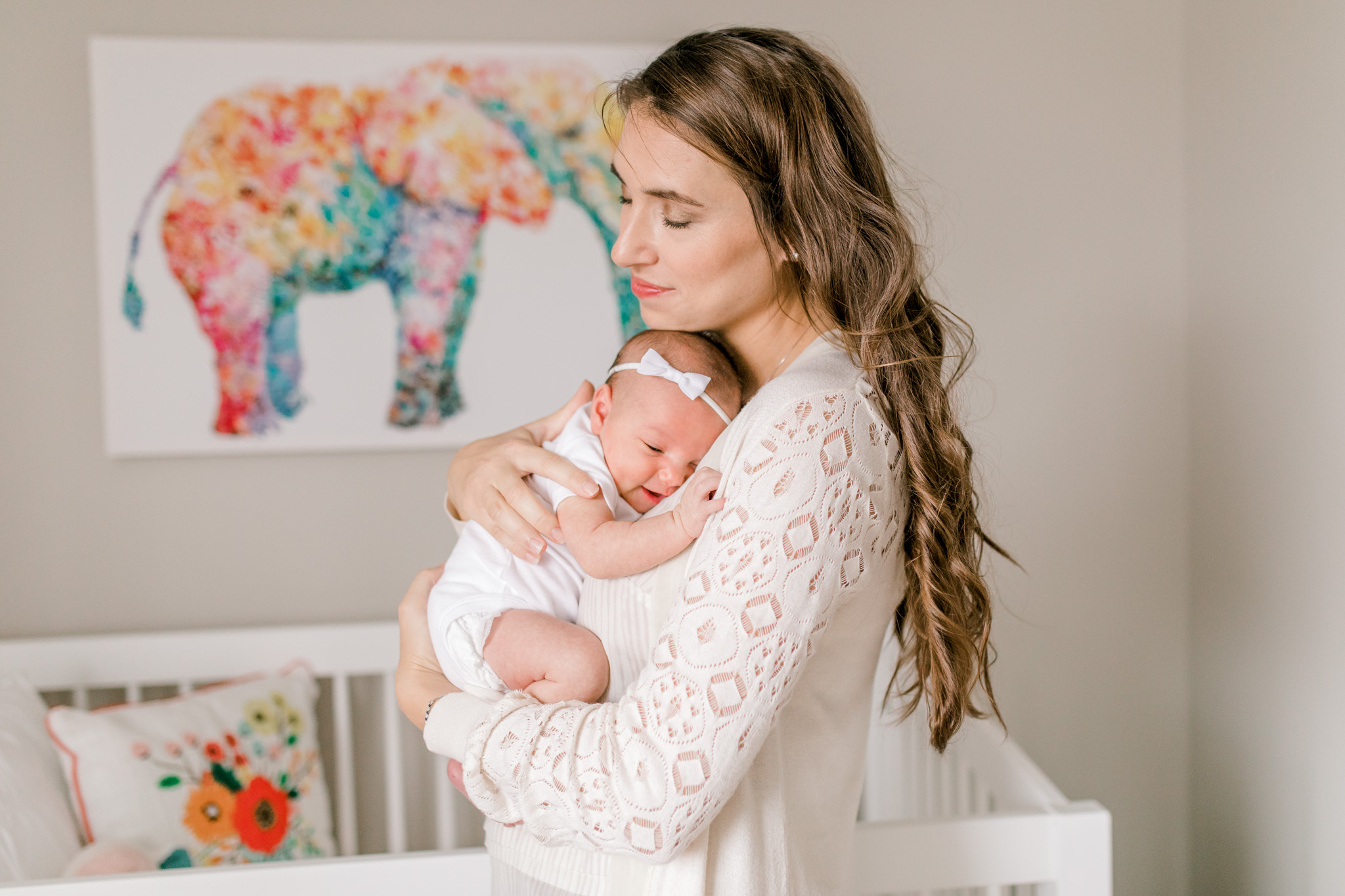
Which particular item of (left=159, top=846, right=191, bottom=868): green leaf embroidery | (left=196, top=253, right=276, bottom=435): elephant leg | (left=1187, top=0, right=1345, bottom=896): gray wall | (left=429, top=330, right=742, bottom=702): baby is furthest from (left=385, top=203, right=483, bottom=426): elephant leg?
(left=1187, top=0, right=1345, bottom=896): gray wall

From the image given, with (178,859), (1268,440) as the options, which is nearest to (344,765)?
(178,859)

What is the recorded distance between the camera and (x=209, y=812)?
1786 millimetres

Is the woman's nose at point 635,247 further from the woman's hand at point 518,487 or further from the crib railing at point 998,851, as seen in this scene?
the crib railing at point 998,851

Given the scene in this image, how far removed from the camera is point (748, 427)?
874mm

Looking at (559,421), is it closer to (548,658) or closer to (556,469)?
(556,469)

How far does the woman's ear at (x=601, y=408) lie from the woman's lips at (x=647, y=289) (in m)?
0.13

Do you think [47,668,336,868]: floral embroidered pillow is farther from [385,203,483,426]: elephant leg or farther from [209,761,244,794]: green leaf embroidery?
[385,203,483,426]: elephant leg

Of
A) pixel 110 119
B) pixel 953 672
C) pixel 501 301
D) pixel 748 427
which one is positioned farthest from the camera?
pixel 501 301

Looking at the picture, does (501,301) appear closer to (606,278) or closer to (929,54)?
(606,278)

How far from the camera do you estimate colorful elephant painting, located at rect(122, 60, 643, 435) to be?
199cm

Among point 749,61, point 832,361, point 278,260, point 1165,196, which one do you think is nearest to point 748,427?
point 832,361

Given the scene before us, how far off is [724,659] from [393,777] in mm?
1456

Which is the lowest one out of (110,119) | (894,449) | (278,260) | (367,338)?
(894,449)

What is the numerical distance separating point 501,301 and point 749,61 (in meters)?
1.24
